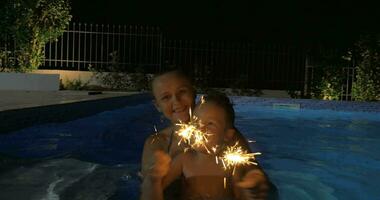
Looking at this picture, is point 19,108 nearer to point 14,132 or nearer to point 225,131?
point 14,132

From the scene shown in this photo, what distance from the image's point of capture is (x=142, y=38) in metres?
15.4

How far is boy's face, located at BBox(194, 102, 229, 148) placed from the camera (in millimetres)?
2688

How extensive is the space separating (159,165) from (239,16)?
16.9 metres

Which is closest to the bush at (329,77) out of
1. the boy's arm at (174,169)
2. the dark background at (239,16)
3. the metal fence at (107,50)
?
the dark background at (239,16)

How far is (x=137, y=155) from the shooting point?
5.77 metres

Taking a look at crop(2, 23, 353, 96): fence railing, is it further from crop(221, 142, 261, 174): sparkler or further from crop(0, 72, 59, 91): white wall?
crop(221, 142, 261, 174): sparkler

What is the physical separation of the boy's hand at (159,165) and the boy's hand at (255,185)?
0.40 m

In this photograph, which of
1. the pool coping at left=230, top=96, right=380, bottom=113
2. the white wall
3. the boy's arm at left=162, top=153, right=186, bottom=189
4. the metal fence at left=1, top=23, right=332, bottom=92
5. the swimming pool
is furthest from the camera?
the metal fence at left=1, top=23, right=332, bottom=92

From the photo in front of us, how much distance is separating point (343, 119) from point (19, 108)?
21.3 ft

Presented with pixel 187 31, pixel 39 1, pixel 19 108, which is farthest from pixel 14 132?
pixel 187 31

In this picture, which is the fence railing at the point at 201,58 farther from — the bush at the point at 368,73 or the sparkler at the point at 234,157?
the sparkler at the point at 234,157

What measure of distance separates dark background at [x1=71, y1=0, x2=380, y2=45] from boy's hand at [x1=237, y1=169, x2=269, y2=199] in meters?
15.6

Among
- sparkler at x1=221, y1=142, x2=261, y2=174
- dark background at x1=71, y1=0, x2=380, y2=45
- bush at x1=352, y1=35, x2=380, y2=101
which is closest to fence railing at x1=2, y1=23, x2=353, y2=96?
bush at x1=352, y1=35, x2=380, y2=101

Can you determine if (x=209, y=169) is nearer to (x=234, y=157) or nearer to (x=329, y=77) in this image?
(x=234, y=157)
